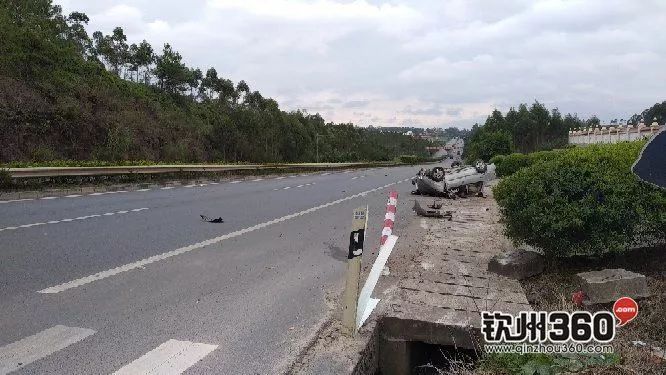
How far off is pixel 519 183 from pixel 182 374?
4699mm

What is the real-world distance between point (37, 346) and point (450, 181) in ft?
52.1

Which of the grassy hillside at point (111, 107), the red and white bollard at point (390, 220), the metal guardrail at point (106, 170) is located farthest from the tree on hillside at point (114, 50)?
the red and white bollard at point (390, 220)

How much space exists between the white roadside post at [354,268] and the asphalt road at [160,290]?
1.32 feet

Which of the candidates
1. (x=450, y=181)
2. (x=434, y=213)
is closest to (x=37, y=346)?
(x=434, y=213)

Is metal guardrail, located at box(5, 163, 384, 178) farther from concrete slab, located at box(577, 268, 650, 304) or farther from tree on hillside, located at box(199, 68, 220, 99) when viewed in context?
tree on hillside, located at box(199, 68, 220, 99)

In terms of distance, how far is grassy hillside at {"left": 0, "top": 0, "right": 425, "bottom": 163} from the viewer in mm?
37688

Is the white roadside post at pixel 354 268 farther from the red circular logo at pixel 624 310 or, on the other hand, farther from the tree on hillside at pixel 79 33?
the tree on hillside at pixel 79 33

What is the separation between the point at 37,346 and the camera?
12.8 feet

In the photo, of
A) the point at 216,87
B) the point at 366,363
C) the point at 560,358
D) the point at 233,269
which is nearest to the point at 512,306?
the point at 560,358

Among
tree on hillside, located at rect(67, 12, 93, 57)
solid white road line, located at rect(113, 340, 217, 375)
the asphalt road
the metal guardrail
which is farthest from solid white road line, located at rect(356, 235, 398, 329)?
tree on hillside, located at rect(67, 12, 93, 57)

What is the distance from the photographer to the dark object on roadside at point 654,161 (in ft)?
10.4

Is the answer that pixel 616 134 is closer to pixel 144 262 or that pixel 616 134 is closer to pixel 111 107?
pixel 144 262

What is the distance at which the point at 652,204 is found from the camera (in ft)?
19.1

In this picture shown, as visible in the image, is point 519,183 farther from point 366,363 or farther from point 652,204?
point 366,363
